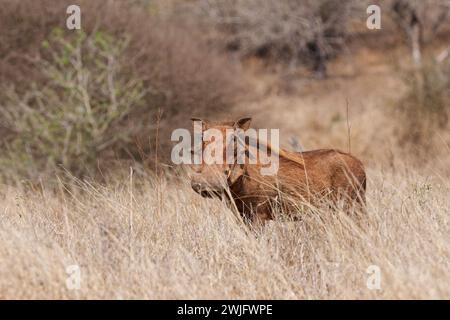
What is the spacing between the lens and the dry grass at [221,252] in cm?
445

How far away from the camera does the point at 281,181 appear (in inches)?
213

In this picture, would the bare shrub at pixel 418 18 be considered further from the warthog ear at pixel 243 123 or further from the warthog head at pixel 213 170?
the warthog head at pixel 213 170

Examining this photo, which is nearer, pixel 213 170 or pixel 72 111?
pixel 213 170

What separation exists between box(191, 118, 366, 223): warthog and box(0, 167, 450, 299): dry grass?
0.17 m

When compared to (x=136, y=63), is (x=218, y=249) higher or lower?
lower

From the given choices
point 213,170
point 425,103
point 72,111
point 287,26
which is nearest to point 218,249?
point 213,170

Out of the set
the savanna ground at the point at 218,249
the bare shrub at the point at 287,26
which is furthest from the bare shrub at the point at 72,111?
the bare shrub at the point at 287,26

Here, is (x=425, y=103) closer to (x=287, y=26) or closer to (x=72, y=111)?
(x=287, y=26)

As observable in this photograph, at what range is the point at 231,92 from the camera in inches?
584

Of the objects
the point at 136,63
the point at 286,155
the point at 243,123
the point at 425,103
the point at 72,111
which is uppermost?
the point at 136,63

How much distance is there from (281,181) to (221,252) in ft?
2.39

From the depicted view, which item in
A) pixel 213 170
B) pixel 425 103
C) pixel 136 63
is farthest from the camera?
pixel 425 103
